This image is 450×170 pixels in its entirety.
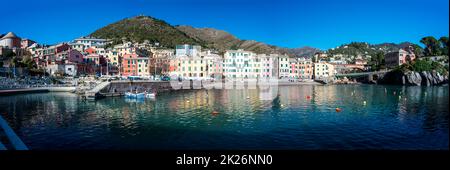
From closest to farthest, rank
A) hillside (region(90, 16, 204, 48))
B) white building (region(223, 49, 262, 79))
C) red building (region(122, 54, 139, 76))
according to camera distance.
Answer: red building (region(122, 54, 139, 76)), white building (region(223, 49, 262, 79)), hillside (region(90, 16, 204, 48))

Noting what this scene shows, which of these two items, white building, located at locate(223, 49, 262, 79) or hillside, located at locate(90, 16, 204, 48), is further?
hillside, located at locate(90, 16, 204, 48)

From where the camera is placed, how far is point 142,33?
72.2m

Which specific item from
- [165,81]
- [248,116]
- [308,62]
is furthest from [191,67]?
[248,116]

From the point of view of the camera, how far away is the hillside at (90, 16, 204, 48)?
219 ft

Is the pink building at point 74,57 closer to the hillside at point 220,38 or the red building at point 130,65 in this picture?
the red building at point 130,65

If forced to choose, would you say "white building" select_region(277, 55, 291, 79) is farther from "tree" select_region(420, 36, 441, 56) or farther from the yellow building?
"tree" select_region(420, 36, 441, 56)

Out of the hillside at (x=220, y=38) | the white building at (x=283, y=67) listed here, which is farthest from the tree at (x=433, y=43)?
the hillside at (x=220, y=38)

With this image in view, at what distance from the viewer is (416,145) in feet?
25.5

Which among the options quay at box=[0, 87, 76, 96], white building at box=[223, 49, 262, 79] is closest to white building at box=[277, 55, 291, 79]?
white building at box=[223, 49, 262, 79]

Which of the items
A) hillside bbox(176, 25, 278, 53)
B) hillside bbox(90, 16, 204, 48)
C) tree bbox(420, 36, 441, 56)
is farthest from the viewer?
hillside bbox(176, 25, 278, 53)

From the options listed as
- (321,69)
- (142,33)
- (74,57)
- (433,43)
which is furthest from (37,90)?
(321,69)
